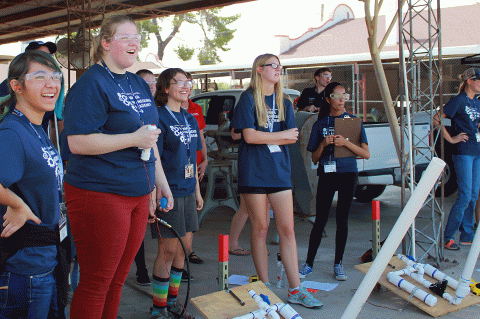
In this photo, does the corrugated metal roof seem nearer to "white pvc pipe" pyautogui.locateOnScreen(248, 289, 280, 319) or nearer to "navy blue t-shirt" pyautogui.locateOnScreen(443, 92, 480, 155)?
"navy blue t-shirt" pyautogui.locateOnScreen(443, 92, 480, 155)

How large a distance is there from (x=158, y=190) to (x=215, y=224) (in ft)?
14.6

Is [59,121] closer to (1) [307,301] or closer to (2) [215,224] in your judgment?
(1) [307,301]

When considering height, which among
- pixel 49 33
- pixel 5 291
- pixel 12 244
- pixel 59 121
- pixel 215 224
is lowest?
pixel 215 224

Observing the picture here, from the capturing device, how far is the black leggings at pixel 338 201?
468cm

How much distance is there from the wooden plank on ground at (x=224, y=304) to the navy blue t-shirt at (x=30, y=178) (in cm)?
138

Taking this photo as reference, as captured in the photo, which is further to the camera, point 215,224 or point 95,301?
point 215,224

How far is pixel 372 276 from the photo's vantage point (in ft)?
5.54

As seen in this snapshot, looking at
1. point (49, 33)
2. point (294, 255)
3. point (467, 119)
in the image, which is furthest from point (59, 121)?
point (49, 33)

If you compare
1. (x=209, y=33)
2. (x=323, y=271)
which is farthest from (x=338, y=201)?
(x=209, y=33)

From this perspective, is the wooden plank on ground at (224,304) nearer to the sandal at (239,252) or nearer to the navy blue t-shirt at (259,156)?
→ the navy blue t-shirt at (259,156)

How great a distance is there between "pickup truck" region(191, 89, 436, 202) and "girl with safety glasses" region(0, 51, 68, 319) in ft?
13.2

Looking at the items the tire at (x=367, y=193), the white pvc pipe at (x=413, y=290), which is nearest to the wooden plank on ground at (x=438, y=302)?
the white pvc pipe at (x=413, y=290)

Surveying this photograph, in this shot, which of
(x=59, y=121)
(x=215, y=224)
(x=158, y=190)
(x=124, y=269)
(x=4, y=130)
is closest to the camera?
(x=4, y=130)

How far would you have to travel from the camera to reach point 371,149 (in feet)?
23.3
